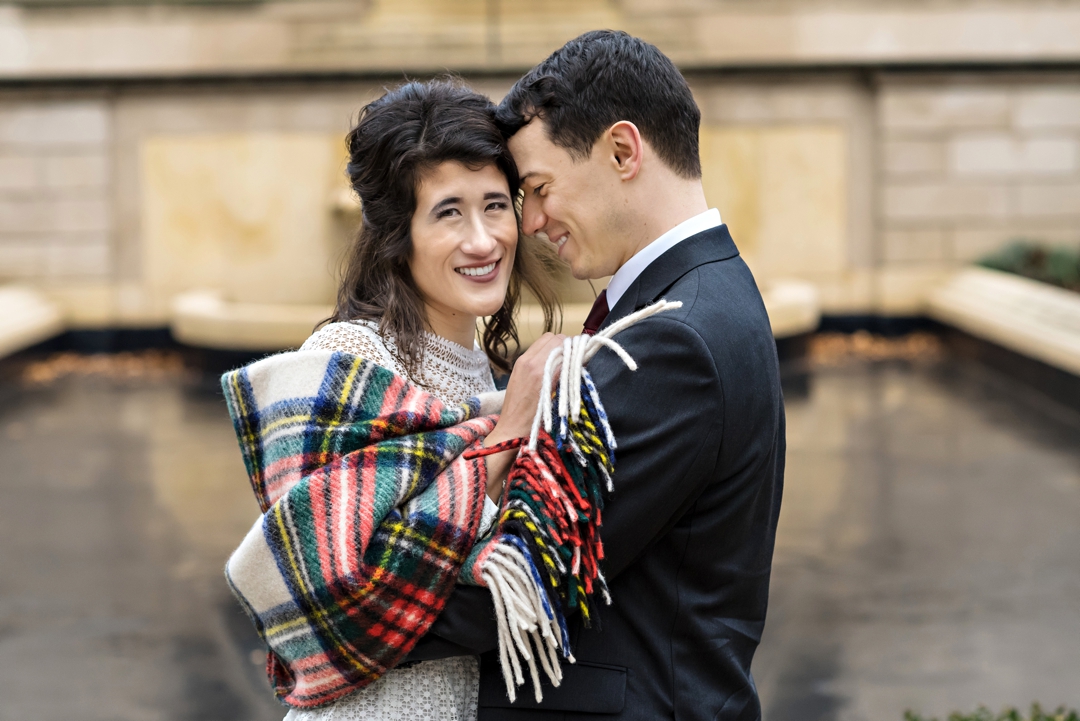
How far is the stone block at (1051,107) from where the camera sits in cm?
1278

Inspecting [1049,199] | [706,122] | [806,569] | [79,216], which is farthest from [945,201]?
[79,216]

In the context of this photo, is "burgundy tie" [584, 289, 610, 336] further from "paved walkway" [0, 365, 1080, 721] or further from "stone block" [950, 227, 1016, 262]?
"stone block" [950, 227, 1016, 262]

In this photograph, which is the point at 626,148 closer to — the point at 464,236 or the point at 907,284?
the point at 464,236

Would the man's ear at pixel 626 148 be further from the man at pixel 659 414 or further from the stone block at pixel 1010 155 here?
the stone block at pixel 1010 155

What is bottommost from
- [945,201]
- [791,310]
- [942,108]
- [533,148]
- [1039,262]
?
[791,310]

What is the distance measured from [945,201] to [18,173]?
1095cm

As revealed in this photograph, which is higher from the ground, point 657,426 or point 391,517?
point 657,426

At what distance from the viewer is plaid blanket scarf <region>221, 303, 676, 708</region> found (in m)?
1.74

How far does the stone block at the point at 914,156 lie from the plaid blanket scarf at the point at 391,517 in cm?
1193

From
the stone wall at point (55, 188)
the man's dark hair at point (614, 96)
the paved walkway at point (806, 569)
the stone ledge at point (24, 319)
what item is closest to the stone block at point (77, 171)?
the stone wall at point (55, 188)

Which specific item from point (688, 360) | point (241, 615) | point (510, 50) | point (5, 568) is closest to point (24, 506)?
point (5, 568)

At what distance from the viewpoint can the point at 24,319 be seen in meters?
11.5

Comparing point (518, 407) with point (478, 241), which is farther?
point (478, 241)

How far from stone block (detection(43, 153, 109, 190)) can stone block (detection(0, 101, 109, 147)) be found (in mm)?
174
